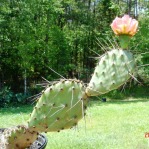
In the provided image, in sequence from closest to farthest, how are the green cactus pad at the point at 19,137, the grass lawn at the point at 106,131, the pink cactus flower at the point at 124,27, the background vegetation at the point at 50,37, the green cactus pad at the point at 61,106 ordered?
the pink cactus flower at the point at 124,27 < the green cactus pad at the point at 61,106 < the green cactus pad at the point at 19,137 < the grass lawn at the point at 106,131 < the background vegetation at the point at 50,37

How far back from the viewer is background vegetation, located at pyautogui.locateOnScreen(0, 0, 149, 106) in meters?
11.8

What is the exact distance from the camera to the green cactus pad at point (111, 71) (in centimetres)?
141

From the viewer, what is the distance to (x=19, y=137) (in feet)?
5.37

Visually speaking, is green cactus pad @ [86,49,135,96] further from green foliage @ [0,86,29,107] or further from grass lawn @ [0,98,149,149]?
green foliage @ [0,86,29,107]

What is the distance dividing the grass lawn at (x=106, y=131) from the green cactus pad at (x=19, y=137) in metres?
2.62

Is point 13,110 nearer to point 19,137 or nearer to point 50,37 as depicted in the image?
point 50,37

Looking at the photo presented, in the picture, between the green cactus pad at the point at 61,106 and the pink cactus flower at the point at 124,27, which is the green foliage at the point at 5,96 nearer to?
the green cactus pad at the point at 61,106

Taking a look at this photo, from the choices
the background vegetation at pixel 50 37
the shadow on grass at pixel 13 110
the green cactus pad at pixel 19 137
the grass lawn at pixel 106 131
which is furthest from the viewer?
the background vegetation at pixel 50 37

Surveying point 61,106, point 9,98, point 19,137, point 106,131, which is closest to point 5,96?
point 9,98

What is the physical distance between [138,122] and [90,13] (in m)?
7.70

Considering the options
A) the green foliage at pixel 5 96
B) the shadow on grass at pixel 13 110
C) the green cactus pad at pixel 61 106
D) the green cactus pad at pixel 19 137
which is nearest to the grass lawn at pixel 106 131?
the shadow on grass at pixel 13 110

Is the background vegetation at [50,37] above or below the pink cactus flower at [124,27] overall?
below

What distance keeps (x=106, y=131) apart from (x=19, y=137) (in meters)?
5.60

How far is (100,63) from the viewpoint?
151cm
